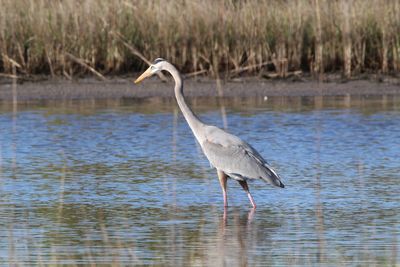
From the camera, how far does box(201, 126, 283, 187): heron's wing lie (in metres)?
8.45

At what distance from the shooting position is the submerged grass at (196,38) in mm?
15203

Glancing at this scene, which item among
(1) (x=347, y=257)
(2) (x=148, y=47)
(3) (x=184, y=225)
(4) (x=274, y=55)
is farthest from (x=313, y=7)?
(1) (x=347, y=257)

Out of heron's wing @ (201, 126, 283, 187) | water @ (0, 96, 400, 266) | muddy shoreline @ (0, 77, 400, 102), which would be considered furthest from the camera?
muddy shoreline @ (0, 77, 400, 102)

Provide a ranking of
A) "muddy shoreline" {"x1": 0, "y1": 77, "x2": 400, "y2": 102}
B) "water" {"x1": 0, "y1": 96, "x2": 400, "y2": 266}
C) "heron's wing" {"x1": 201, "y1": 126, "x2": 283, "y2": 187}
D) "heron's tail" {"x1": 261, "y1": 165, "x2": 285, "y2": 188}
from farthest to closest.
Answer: "muddy shoreline" {"x1": 0, "y1": 77, "x2": 400, "y2": 102}, "heron's wing" {"x1": 201, "y1": 126, "x2": 283, "y2": 187}, "heron's tail" {"x1": 261, "y1": 165, "x2": 285, "y2": 188}, "water" {"x1": 0, "y1": 96, "x2": 400, "y2": 266}

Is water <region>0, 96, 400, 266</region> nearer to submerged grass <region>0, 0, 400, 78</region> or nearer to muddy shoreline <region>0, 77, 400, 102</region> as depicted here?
muddy shoreline <region>0, 77, 400, 102</region>

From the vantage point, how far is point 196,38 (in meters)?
15.2

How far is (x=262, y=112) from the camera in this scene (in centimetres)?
1381

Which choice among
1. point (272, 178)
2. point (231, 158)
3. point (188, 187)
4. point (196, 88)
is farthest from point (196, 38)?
point (272, 178)

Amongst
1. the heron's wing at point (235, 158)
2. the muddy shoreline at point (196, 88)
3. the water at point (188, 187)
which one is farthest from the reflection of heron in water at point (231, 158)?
the muddy shoreline at point (196, 88)

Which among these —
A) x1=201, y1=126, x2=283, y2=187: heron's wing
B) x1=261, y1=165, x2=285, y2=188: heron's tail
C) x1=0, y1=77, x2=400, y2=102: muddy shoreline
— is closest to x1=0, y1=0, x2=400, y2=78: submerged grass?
A: x1=0, y1=77, x2=400, y2=102: muddy shoreline

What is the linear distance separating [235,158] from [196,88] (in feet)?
22.0

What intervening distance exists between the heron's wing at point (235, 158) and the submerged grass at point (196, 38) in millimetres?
6366

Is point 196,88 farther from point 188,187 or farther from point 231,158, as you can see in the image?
point 231,158

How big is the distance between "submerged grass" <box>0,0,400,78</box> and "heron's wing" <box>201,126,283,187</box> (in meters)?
6.37
